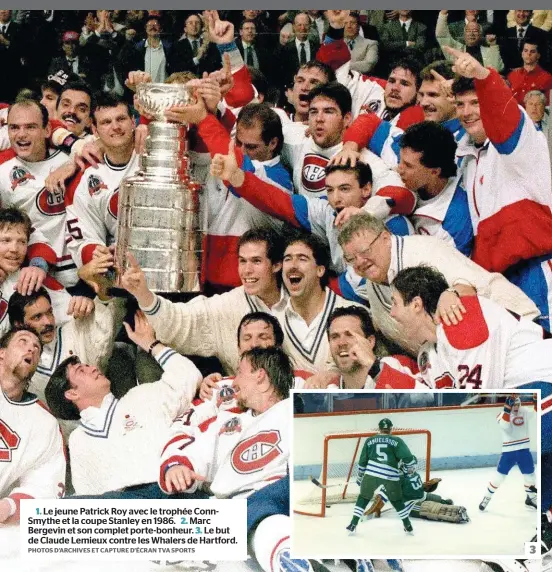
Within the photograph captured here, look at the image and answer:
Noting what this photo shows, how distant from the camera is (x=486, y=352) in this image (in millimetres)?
3199

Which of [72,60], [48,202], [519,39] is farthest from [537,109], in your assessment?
[48,202]

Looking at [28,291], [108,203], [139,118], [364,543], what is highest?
[139,118]

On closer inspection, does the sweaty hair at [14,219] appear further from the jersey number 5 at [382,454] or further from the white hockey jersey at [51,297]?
the jersey number 5 at [382,454]

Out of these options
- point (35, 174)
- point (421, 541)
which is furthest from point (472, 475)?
A: point (35, 174)

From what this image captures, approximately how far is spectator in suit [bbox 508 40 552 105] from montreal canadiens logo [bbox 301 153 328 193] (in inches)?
28.0

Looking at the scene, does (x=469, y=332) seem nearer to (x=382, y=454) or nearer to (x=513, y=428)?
(x=513, y=428)

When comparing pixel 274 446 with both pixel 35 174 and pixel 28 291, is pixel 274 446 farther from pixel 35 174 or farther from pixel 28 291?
pixel 35 174

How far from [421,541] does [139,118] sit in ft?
5.79

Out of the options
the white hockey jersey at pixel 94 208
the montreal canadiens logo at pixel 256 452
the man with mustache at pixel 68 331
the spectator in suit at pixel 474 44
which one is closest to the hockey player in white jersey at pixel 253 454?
the montreal canadiens logo at pixel 256 452

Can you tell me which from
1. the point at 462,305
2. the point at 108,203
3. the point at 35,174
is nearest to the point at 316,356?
the point at 462,305

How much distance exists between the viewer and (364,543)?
10.6 ft

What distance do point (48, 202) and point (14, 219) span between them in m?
0.13

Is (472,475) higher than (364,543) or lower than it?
higher

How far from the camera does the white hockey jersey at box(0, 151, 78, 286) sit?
11.1 feet
